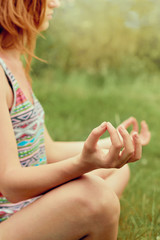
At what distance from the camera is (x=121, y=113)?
11.3 feet

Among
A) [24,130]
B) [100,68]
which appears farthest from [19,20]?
[100,68]

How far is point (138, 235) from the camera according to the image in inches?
58.4

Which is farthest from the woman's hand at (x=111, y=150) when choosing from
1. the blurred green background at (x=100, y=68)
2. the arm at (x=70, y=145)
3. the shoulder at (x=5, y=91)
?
the blurred green background at (x=100, y=68)

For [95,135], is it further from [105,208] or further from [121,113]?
[121,113]

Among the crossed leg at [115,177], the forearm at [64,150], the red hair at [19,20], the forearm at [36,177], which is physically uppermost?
the red hair at [19,20]

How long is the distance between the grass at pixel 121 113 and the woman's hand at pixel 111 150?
21.9 inches

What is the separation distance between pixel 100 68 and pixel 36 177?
4128 millimetres

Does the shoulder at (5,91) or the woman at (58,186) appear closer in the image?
the woman at (58,186)

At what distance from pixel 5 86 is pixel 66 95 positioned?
265 cm

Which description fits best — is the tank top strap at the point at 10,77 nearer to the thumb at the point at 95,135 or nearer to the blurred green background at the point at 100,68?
→ the thumb at the point at 95,135

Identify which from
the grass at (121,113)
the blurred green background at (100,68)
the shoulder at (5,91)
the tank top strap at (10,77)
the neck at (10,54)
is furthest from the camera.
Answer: the blurred green background at (100,68)

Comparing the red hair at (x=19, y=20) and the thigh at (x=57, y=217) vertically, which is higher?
the red hair at (x=19, y=20)

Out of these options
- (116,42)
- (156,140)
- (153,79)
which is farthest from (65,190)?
(116,42)

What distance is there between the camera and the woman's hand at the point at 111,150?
3.20ft
